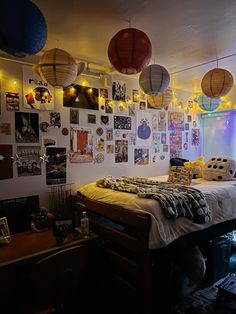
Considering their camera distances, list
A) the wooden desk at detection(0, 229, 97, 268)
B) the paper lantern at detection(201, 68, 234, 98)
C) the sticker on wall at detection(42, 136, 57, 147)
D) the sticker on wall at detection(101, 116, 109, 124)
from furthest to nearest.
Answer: the sticker on wall at detection(101, 116, 109, 124) < the sticker on wall at detection(42, 136, 57, 147) < the paper lantern at detection(201, 68, 234, 98) < the wooden desk at detection(0, 229, 97, 268)

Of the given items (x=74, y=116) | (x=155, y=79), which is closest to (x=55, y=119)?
(x=74, y=116)

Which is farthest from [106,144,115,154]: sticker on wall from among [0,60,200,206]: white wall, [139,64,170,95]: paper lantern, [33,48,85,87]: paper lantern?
[33,48,85,87]: paper lantern

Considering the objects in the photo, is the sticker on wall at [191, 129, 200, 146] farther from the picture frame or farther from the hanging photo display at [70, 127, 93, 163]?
the picture frame

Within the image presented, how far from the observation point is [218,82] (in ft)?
7.73

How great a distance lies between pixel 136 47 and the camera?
1.66 metres

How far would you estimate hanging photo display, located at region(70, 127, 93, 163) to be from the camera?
289 centimetres

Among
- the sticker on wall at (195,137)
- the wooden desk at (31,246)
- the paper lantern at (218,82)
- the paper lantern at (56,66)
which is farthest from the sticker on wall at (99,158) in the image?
the sticker on wall at (195,137)

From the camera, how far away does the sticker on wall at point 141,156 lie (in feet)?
11.5

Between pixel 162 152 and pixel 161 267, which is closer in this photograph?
pixel 161 267

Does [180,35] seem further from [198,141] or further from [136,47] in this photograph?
[198,141]

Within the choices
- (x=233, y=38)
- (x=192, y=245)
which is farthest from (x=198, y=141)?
(x=192, y=245)

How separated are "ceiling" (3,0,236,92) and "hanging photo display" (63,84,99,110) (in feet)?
1.09

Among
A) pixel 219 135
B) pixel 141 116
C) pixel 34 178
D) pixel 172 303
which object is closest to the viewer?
pixel 172 303

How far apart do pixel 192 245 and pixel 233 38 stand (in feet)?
6.44
